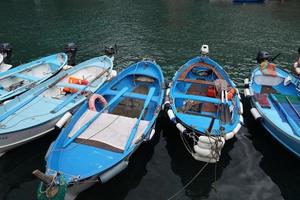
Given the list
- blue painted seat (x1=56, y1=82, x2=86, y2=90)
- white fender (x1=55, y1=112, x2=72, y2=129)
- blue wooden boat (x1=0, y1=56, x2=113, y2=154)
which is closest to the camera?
blue wooden boat (x1=0, y1=56, x2=113, y2=154)

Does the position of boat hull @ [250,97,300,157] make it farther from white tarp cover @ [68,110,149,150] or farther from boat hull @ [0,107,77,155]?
boat hull @ [0,107,77,155]

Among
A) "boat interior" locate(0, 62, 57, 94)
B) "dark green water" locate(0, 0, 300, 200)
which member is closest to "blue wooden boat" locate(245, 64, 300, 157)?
"dark green water" locate(0, 0, 300, 200)

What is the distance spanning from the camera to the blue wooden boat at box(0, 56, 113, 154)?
12.3 m

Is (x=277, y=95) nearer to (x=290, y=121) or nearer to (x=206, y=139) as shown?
(x=290, y=121)

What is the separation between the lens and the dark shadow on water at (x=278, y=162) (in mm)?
11867

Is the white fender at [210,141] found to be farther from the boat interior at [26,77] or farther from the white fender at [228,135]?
the boat interior at [26,77]

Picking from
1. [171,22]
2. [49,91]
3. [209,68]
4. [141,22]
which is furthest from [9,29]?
[209,68]

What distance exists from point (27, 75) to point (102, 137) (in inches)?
374

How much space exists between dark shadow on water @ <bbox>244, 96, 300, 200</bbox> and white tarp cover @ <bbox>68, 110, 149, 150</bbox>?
6.10 meters

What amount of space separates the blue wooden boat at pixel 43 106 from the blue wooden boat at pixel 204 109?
497 cm

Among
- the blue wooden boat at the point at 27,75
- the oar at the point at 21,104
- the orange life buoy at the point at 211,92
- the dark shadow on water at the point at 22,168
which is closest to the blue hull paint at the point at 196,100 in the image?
the orange life buoy at the point at 211,92

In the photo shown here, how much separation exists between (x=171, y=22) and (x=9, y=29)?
21572mm

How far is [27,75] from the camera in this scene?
18.3m

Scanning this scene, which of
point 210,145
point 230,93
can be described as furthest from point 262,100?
point 210,145
